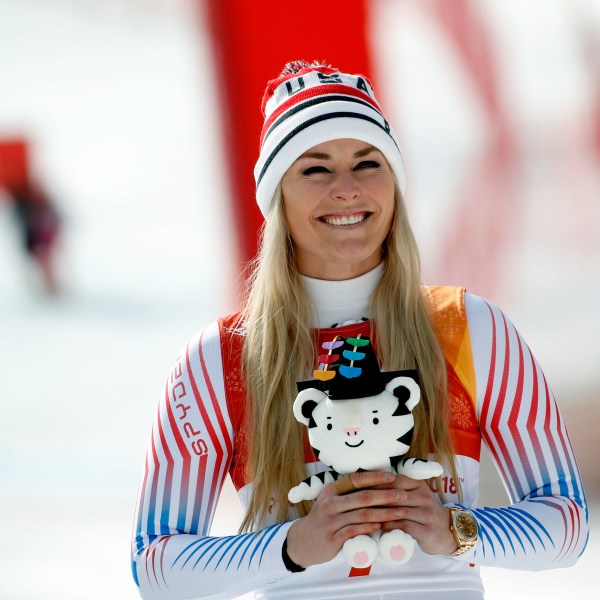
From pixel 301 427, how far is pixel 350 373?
257mm

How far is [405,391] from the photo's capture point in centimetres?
153

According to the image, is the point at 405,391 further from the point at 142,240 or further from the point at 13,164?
the point at 142,240

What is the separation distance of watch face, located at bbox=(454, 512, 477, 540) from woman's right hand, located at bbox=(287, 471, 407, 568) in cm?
12

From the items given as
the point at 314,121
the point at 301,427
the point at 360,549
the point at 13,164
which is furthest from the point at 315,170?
the point at 13,164

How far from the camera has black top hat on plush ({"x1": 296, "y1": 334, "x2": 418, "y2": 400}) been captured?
1513 mm

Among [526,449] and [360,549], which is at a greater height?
[526,449]

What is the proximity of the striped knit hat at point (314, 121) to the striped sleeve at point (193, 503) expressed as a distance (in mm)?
298

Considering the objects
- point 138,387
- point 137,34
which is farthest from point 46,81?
point 138,387

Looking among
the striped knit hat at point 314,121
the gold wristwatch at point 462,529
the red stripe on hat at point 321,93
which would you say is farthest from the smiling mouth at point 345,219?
the gold wristwatch at point 462,529

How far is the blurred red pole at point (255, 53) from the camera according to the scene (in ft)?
12.7

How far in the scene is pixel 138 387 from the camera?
227 inches

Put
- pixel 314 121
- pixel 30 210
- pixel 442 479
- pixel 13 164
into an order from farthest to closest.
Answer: pixel 30 210 → pixel 13 164 → pixel 314 121 → pixel 442 479

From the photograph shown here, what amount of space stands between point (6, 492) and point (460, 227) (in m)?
2.14

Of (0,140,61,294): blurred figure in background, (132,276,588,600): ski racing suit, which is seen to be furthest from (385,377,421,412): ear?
(0,140,61,294): blurred figure in background
